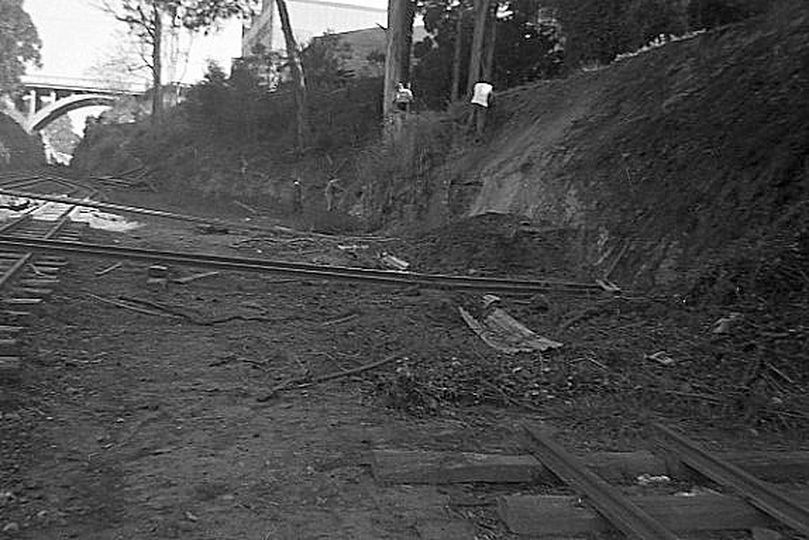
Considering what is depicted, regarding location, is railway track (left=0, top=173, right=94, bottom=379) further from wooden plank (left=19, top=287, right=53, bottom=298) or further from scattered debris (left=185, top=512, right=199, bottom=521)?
Result: scattered debris (left=185, top=512, right=199, bottom=521)

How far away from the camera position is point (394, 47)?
73.5 feet

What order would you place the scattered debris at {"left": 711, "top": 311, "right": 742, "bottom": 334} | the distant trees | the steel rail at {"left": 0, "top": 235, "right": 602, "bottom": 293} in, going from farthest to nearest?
the distant trees
the steel rail at {"left": 0, "top": 235, "right": 602, "bottom": 293}
the scattered debris at {"left": 711, "top": 311, "right": 742, "bottom": 334}

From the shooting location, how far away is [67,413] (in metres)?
5.29

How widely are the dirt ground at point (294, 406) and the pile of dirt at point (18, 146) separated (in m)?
47.8

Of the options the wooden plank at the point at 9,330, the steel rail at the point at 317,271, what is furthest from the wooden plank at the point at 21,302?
the steel rail at the point at 317,271

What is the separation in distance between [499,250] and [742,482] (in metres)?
7.96

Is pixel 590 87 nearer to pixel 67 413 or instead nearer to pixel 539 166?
pixel 539 166

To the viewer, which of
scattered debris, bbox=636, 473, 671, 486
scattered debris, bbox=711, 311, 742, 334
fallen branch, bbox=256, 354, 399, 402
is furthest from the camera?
scattered debris, bbox=711, 311, 742, 334

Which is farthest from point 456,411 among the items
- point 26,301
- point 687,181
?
point 687,181

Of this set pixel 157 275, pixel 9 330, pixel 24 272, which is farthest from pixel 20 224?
pixel 9 330

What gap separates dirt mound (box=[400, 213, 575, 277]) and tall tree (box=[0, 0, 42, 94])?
167 feet

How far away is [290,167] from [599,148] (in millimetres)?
19061

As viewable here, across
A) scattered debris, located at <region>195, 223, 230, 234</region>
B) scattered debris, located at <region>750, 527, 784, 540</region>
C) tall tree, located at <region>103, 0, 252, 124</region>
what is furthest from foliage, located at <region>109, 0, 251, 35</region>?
scattered debris, located at <region>750, 527, 784, 540</region>

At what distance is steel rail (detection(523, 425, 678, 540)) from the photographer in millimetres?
3630
